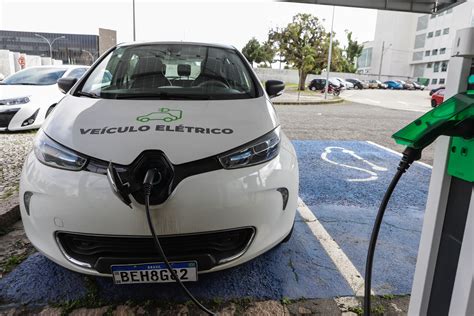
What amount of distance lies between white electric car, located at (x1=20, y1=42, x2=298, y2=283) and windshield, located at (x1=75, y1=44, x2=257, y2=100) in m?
0.37

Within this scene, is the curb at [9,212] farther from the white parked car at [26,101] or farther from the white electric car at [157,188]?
the white parked car at [26,101]

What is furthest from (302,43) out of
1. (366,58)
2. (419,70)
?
(366,58)

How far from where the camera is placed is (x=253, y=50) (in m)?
63.4

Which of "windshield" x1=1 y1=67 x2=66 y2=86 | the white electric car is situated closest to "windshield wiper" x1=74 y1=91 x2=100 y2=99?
the white electric car

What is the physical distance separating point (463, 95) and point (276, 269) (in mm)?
1701

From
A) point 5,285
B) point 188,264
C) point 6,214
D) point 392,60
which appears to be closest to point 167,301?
point 188,264

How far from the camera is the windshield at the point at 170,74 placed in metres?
2.62

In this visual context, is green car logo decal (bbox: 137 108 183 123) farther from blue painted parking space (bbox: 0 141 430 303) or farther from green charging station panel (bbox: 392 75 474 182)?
green charging station panel (bbox: 392 75 474 182)

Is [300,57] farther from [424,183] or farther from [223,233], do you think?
[223,233]

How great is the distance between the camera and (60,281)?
214 centimetres

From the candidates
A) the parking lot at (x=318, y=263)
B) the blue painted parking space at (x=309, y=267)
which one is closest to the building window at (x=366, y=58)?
the parking lot at (x=318, y=263)

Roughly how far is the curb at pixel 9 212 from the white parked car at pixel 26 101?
13.1ft

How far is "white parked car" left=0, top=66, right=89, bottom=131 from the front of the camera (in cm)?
630

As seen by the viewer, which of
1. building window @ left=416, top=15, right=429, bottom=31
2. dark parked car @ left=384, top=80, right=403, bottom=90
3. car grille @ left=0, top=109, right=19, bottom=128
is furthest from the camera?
building window @ left=416, top=15, right=429, bottom=31
